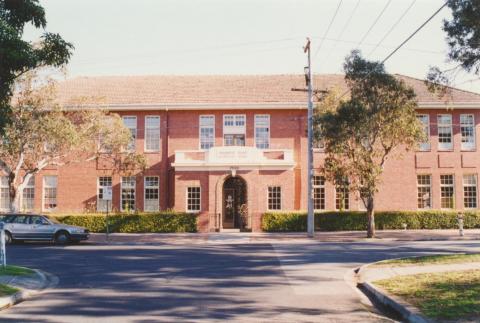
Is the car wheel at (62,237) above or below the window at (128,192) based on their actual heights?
below

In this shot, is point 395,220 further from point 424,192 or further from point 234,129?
point 234,129

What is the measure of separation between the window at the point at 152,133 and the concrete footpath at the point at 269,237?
6996 millimetres

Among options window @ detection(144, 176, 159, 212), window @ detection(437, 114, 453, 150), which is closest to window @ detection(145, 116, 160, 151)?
window @ detection(144, 176, 159, 212)

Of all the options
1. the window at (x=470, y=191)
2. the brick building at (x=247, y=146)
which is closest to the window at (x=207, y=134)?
the brick building at (x=247, y=146)

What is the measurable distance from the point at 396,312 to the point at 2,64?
8.54 m

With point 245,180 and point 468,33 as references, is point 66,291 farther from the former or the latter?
point 245,180

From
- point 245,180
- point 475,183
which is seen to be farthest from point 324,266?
point 475,183

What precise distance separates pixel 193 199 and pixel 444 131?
645 inches

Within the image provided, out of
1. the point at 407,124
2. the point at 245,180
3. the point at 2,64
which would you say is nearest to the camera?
the point at 2,64

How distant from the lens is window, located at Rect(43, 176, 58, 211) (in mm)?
33406

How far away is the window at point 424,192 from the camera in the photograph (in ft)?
109

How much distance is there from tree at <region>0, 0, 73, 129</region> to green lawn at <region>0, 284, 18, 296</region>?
335cm

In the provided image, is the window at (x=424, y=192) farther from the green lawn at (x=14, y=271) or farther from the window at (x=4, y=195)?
the window at (x=4, y=195)

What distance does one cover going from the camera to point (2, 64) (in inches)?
396
